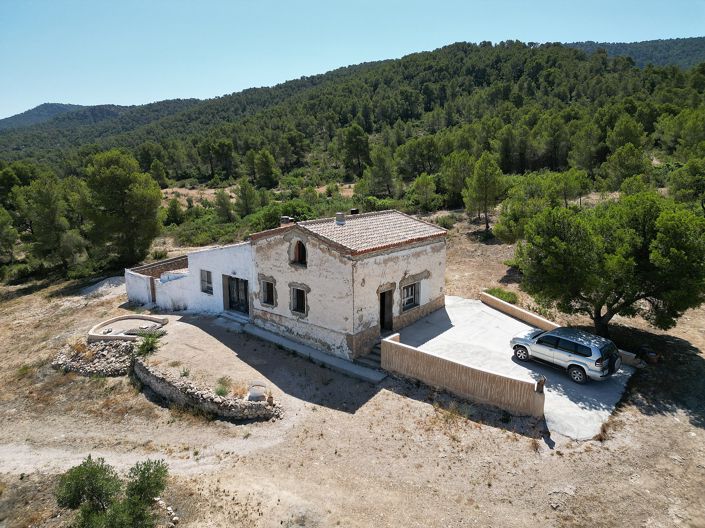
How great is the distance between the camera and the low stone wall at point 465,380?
44.3ft

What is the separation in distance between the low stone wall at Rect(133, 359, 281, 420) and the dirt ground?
0.45 m

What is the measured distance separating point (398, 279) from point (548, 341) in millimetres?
6062

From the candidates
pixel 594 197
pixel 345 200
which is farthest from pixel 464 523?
pixel 345 200

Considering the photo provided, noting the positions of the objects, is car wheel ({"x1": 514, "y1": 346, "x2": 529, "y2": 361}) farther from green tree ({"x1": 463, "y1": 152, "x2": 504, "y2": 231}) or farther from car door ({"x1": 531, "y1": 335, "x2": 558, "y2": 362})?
green tree ({"x1": 463, "y1": 152, "x2": 504, "y2": 231})

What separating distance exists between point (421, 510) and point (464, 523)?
1.00m

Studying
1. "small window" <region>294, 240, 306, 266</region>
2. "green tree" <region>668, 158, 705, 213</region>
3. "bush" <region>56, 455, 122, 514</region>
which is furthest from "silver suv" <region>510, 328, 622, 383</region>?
"green tree" <region>668, 158, 705, 213</region>

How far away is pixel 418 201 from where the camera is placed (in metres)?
47.7

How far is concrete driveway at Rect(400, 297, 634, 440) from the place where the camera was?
1341cm

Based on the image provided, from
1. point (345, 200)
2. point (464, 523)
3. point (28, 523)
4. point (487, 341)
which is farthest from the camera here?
point (345, 200)

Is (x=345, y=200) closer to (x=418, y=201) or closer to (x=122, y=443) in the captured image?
(x=418, y=201)

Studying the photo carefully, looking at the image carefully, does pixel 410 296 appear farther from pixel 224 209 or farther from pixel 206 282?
pixel 224 209

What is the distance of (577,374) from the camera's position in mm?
15094

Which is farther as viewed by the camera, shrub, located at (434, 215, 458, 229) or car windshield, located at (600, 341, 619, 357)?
shrub, located at (434, 215, 458, 229)

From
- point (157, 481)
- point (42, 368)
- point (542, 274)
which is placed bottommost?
point (42, 368)
